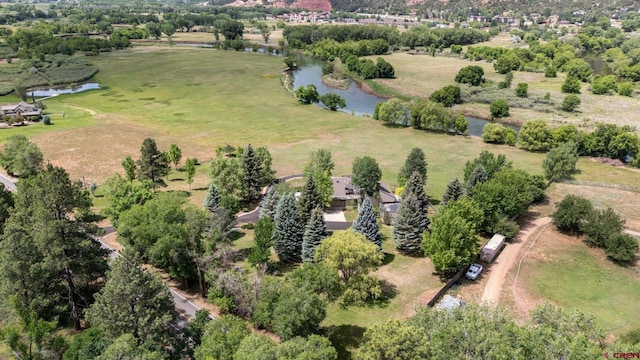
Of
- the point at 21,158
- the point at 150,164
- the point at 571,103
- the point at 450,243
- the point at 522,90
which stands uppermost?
the point at 522,90

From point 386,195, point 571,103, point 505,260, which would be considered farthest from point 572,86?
point 505,260

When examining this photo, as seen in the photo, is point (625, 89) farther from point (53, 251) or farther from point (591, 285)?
point (53, 251)

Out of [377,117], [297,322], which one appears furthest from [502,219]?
[377,117]

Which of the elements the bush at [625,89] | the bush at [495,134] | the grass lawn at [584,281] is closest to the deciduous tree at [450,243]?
the grass lawn at [584,281]

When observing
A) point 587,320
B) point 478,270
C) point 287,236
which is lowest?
point 478,270

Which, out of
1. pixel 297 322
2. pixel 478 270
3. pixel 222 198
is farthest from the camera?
pixel 222 198

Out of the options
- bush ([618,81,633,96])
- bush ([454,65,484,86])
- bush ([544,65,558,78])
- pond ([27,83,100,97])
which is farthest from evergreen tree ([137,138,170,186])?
bush ([544,65,558,78])

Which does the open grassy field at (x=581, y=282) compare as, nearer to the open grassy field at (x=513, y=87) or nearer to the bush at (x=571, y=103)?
the open grassy field at (x=513, y=87)

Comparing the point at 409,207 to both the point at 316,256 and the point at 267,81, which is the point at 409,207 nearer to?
the point at 316,256
